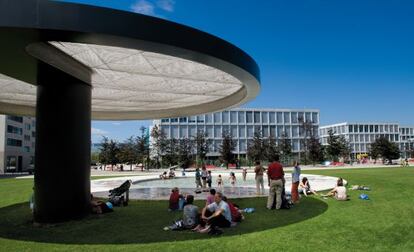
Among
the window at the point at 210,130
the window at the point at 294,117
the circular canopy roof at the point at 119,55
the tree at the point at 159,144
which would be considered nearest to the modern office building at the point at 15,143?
the tree at the point at 159,144

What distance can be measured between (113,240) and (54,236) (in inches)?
69.4

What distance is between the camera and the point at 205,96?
16.7 metres

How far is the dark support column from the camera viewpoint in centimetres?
1086

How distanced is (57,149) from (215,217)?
540cm

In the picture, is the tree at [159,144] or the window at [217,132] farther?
the window at [217,132]

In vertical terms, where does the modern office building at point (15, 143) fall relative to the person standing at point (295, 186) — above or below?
above

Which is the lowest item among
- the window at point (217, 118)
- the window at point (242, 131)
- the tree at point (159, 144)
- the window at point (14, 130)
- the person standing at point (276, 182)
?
the person standing at point (276, 182)

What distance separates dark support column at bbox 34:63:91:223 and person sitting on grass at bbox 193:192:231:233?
443 cm

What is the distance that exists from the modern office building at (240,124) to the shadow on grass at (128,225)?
306 feet

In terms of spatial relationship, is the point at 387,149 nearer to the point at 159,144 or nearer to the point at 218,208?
the point at 159,144

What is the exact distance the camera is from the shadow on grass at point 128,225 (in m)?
8.89

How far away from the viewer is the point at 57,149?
10.9m

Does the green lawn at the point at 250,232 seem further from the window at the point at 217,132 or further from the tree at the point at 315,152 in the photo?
the window at the point at 217,132

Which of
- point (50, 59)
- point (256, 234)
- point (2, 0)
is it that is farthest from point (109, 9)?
point (256, 234)
